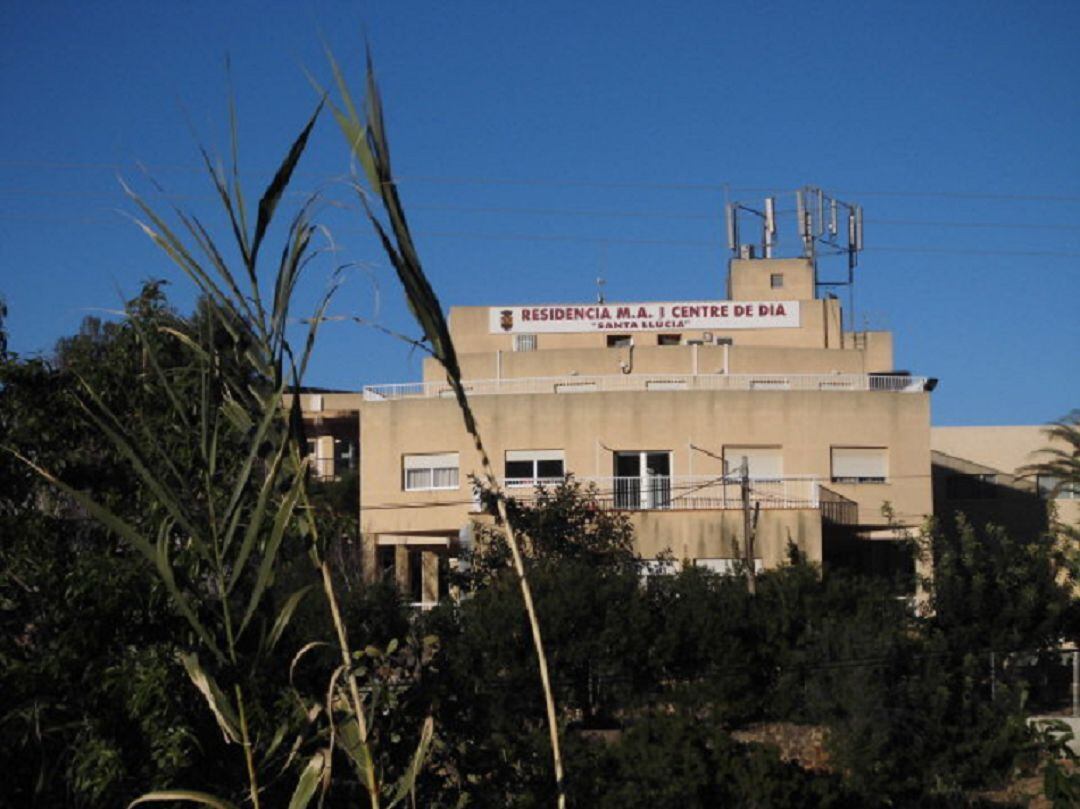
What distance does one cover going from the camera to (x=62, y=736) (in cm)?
577

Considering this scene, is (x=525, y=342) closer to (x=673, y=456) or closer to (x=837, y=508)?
(x=673, y=456)

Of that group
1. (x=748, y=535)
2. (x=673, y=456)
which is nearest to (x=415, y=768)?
(x=748, y=535)

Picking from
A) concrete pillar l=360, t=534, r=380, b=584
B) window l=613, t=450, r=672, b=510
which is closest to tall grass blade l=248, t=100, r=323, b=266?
concrete pillar l=360, t=534, r=380, b=584

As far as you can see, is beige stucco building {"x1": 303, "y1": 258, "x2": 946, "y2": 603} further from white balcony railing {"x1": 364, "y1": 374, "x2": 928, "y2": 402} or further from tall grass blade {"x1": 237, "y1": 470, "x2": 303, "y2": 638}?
tall grass blade {"x1": 237, "y1": 470, "x2": 303, "y2": 638}

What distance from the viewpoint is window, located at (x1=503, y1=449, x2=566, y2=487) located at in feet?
119

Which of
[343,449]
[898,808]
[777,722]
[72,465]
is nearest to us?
[72,465]

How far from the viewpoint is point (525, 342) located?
4366cm

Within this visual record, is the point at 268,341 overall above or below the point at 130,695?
above

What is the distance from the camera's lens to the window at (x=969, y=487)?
4581cm

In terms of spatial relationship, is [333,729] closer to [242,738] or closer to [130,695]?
[242,738]

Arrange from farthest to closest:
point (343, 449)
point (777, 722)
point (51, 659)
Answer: point (343, 449) → point (777, 722) → point (51, 659)

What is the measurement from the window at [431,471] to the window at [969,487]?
1713 cm

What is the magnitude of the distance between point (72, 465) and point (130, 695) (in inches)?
67.4

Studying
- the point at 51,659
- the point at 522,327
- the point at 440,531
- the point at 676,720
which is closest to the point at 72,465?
the point at 51,659
